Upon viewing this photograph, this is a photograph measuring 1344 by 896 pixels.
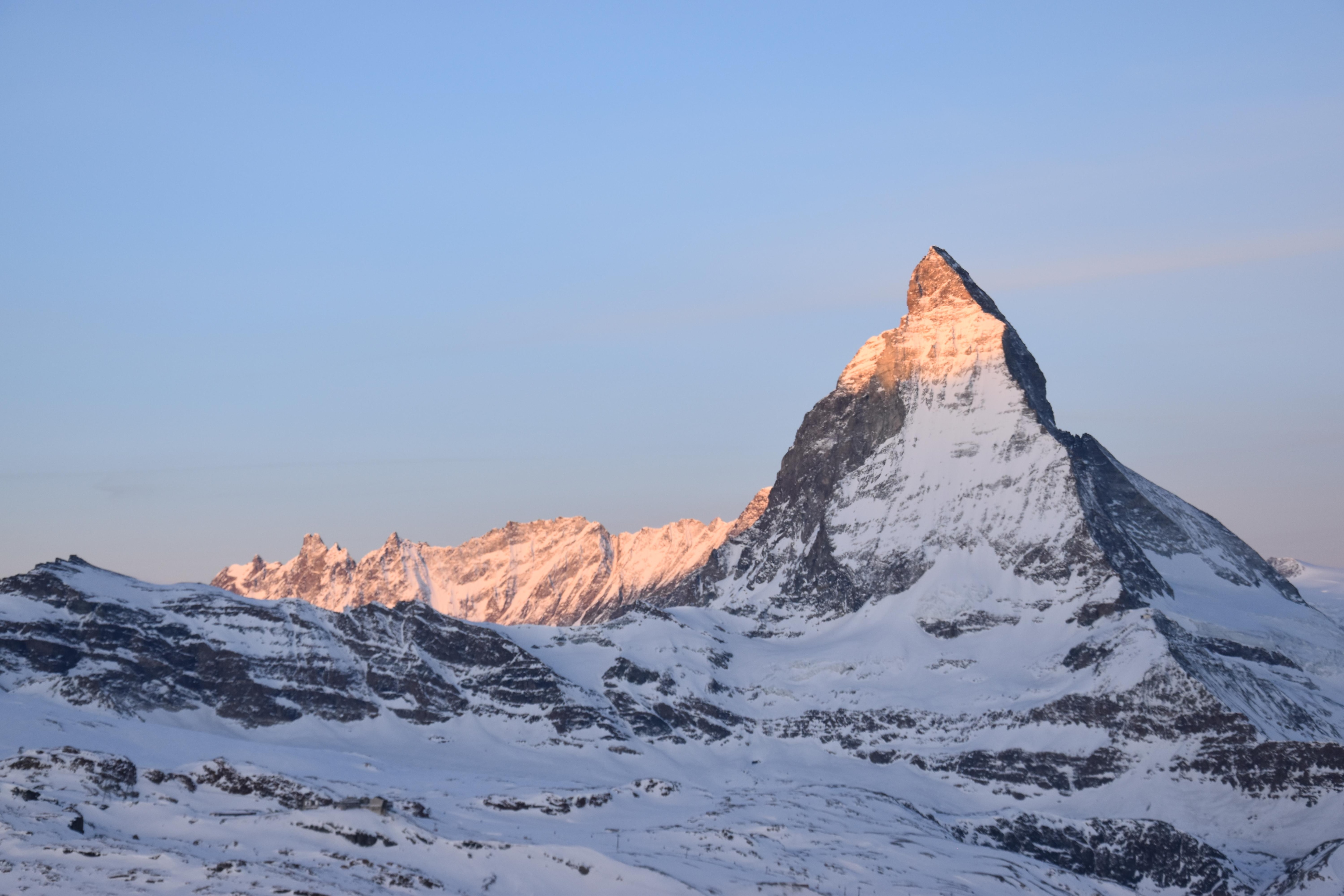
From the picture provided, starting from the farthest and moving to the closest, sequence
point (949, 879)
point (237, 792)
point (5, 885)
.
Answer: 1. point (949, 879)
2. point (237, 792)
3. point (5, 885)

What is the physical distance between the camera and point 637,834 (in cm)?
18075

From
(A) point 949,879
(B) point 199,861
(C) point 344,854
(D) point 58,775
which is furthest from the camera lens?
(A) point 949,879

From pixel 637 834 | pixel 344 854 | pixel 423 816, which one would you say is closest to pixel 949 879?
pixel 637 834

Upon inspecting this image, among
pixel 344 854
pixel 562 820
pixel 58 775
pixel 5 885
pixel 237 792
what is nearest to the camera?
pixel 5 885

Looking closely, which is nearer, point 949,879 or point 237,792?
point 237,792

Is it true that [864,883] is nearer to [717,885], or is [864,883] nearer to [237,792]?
[717,885]

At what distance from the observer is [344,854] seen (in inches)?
5281

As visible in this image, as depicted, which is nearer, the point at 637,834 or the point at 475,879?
the point at 475,879

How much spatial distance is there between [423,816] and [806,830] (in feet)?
179

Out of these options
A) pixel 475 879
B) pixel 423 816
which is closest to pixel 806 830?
pixel 423 816

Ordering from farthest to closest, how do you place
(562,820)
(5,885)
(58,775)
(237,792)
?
(562,820)
(237,792)
(58,775)
(5,885)

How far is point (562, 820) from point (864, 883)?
43.9 metres

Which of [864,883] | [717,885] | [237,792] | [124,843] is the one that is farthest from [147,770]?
[864,883]

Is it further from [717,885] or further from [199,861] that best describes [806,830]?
[199,861]
